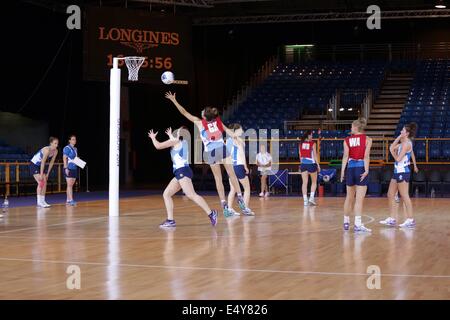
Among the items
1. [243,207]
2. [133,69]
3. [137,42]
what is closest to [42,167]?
[133,69]

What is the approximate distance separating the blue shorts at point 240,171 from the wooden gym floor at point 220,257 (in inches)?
44.7

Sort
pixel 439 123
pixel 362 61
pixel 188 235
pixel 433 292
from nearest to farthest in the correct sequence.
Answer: pixel 433 292
pixel 188 235
pixel 439 123
pixel 362 61

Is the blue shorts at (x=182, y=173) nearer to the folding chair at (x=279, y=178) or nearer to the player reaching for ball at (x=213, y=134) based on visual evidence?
the player reaching for ball at (x=213, y=134)

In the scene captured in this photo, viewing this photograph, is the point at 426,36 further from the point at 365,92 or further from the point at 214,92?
the point at 214,92

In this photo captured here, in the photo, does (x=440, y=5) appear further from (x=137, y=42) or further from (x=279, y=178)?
(x=137, y=42)

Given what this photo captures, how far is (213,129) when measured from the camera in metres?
14.4

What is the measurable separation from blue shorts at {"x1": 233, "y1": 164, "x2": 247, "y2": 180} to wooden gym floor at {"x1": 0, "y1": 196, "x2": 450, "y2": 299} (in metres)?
1.14

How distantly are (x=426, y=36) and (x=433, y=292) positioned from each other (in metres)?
32.2

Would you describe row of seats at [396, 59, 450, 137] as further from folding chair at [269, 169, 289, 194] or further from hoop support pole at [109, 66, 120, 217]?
hoop support pole at [109, 66, 120, 217]

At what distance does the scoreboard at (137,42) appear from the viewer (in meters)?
22.5

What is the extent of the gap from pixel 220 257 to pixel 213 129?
17.4ft

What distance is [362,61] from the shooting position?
3672 cm
